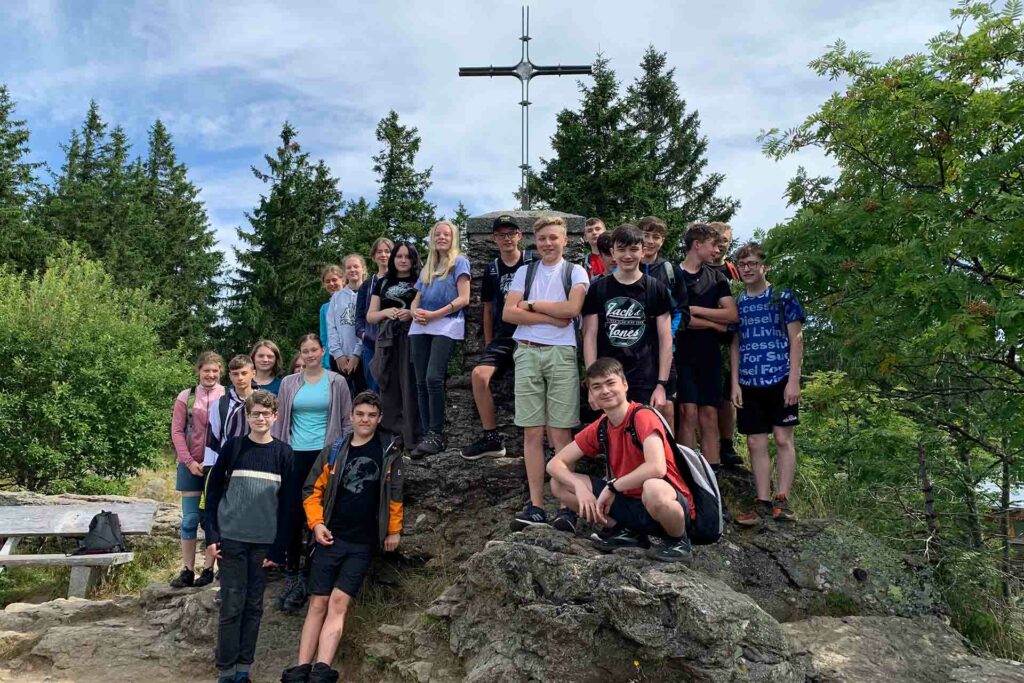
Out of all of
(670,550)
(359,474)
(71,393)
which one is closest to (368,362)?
(359,474)

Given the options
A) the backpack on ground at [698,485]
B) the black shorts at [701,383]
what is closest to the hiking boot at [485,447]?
the black shorts at [701,383]

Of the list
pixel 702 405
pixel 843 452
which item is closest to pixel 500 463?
pixel 702 405

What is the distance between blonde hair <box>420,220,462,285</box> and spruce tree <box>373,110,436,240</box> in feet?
57.9

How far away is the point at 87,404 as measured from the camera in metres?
13.0

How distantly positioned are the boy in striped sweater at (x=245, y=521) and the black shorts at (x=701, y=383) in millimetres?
2748

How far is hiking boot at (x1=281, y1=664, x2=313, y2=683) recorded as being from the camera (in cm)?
439

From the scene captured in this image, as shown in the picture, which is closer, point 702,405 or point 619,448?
point 619,448

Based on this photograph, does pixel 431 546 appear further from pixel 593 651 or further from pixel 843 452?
pixel 843 452

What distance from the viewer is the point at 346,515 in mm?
4738

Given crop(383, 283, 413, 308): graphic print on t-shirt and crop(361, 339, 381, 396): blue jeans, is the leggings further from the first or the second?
crop(383, 283, 413, 308): graphic print on t-shirt

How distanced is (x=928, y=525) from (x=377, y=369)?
4.52 metres

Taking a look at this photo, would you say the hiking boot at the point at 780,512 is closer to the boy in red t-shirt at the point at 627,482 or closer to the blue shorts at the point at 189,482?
the boy in red t-shirt at the point at 627,482

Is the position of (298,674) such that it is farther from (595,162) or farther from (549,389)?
(595,162)

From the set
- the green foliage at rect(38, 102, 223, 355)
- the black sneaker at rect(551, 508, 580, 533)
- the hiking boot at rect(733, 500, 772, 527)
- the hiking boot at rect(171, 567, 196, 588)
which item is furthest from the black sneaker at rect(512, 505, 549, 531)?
the green foliage at rect(38, 102, 223, 355)
